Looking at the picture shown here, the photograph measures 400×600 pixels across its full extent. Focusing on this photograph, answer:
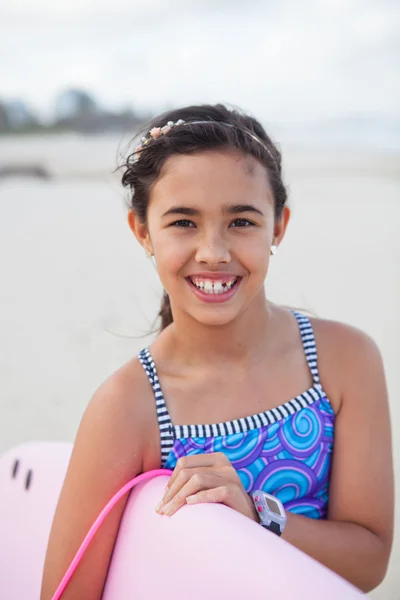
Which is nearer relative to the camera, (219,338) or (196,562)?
(196,562)

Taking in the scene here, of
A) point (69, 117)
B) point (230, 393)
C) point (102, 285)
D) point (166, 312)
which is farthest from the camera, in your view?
point (69, 117)

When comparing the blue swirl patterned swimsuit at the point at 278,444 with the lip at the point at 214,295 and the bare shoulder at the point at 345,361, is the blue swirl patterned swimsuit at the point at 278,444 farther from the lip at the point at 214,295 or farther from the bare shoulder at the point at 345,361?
the lip at the point at 214,295

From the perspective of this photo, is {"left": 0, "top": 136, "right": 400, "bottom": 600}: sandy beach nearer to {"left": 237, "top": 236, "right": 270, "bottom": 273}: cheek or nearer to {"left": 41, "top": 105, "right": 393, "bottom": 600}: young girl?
{"left": 41, "top": 105, "right": 393, "bottom": 600}: young girl

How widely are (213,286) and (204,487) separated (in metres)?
0.39

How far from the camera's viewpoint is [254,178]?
145cm

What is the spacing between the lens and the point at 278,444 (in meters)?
1.46

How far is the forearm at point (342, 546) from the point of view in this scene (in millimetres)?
1371

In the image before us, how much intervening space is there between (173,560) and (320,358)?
1.81 feet

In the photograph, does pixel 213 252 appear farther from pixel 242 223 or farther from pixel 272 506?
pixel 272 506

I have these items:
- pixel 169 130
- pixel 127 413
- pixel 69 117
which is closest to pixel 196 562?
pixel 127 413

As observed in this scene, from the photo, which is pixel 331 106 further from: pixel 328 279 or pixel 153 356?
pixel 153 356

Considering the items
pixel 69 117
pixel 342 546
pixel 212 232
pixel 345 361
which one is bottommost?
pixel 342 546

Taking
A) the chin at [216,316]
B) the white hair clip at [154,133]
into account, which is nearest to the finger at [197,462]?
the chin at [216,316]

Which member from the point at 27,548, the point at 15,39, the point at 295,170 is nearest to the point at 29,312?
the point at 27,548
